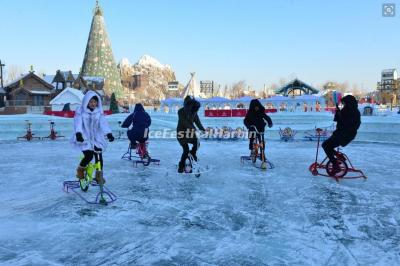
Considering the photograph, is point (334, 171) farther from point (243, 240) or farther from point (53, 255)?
point (53, 255)

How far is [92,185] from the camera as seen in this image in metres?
6.66

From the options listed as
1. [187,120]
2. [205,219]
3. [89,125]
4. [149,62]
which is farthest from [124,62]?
[205,219]

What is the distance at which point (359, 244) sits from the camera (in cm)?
398

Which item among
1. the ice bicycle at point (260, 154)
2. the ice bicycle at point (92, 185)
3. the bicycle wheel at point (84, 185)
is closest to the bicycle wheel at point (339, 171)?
the ice bicycle at point (260, 154)

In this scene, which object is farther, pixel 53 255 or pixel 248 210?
pixel 248 210

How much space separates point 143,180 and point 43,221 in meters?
3.05

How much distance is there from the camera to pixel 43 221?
480 centimetres

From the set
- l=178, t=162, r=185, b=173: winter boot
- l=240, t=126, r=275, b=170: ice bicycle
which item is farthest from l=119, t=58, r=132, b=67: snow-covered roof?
l=178, t=162, r=185, b=173: winter boot

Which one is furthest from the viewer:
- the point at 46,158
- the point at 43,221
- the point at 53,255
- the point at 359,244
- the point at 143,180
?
the point at 46,158

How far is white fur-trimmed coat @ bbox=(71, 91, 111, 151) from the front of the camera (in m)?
5.80

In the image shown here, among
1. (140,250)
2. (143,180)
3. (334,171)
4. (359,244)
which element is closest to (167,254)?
(140,250)

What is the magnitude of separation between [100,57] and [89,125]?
52.1 m

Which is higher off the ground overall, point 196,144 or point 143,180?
point 196,144

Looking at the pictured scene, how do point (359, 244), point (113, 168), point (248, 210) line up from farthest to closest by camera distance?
point (113, 168) → point (248, 210) → point (359, 244)
